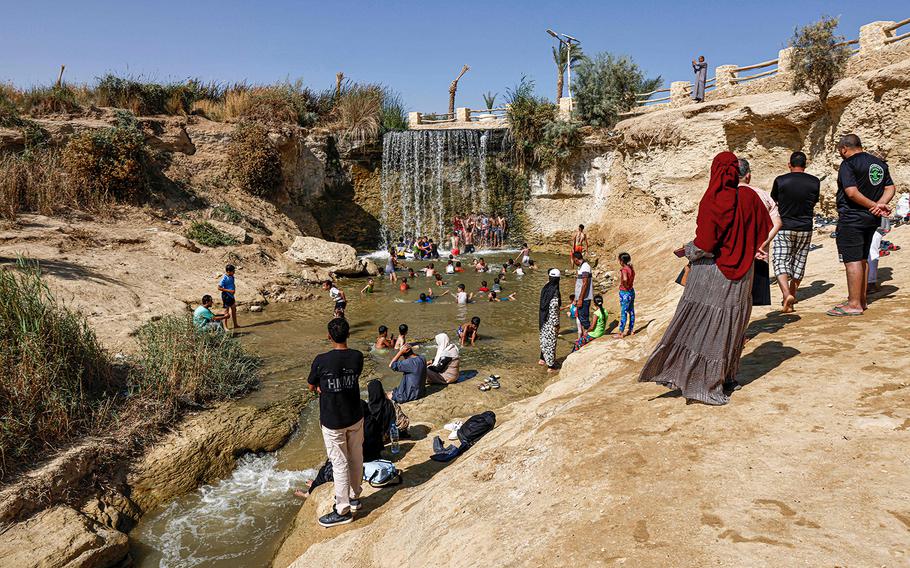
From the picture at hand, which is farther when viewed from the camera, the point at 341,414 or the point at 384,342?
the point at 384,342

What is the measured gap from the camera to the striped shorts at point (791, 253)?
19.6ft

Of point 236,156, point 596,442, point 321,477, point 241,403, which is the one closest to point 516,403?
point 321,477

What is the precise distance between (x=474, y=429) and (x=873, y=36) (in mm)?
15575

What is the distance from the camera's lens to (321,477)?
5.57 m

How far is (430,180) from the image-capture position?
2394cm

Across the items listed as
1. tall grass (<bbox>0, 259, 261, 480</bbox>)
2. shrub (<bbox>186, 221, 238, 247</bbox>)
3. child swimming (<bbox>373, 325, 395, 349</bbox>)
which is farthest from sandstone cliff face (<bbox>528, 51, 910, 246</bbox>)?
tall grass (<bbox>0, 259, 261, 480</bbox>)

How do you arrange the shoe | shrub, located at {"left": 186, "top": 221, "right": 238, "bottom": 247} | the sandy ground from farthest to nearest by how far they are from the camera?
1. shrub, located at {"left": 186, "top": 221, "right": 238, "bottom": 247}
2. the shoe
3. the sandy ground

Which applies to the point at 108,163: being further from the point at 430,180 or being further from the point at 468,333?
the point at 468,333

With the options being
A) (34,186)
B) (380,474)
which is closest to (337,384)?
(380,474)

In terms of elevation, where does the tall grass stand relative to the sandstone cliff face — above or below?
below

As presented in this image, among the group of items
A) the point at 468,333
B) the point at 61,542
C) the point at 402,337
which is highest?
the point at 402,337

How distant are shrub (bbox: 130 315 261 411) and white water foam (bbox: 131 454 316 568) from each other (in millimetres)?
1395

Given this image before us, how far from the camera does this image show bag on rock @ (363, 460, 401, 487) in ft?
17.3

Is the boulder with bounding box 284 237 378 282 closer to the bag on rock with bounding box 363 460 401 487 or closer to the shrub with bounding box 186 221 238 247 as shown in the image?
the shrub with bounding box 186 221 238 247
